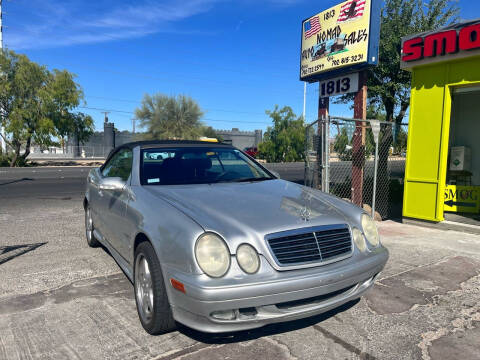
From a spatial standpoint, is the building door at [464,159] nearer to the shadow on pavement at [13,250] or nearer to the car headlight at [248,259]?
the car headlight at [248,259]

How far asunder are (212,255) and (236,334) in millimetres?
884

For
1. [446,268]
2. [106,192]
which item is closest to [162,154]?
[106,192]

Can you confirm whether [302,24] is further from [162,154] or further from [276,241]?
[276,241]

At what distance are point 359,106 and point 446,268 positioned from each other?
4.27 metres

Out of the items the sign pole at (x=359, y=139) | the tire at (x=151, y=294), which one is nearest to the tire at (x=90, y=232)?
the tire at (x=151, y=294)

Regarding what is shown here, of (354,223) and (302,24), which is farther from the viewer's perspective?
(302,24)

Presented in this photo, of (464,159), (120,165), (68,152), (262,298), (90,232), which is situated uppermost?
(464,159)

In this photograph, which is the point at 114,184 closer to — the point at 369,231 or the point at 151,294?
the point at 151,294

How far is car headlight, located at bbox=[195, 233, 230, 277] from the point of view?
2369 mm

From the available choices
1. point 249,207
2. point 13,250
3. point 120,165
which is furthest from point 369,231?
point 13,250

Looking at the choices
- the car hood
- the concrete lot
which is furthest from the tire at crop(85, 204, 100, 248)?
the car hood

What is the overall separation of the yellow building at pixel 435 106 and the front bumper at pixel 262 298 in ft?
16.6

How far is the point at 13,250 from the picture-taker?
5.22 meters

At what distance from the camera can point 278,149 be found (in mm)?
37156
